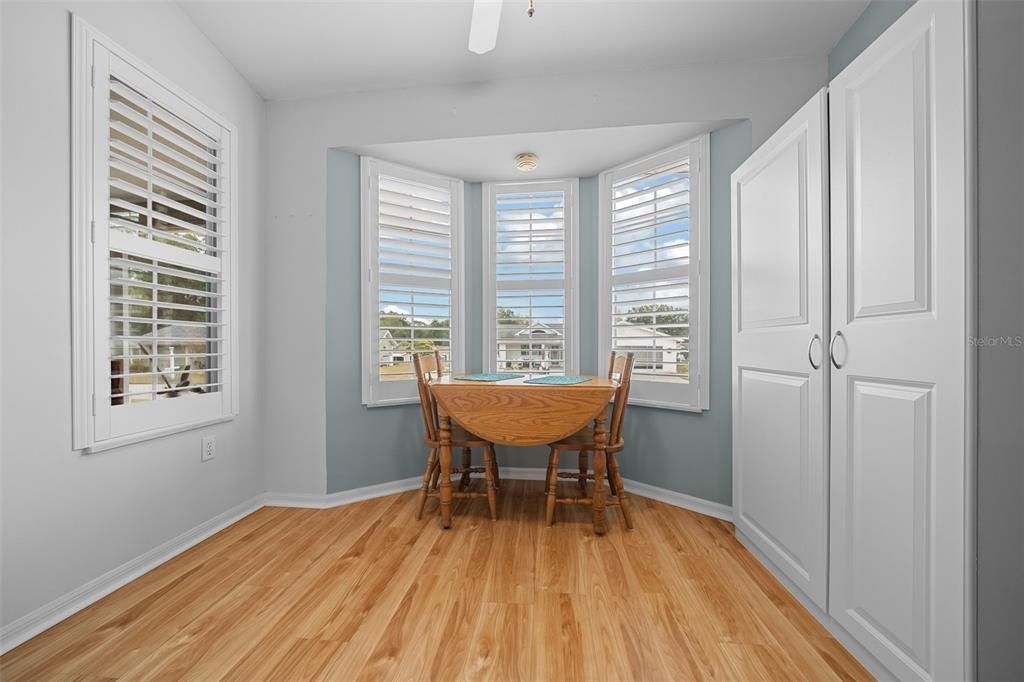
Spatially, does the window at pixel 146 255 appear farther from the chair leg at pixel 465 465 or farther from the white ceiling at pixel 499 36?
the chair leg at pixel 465 465

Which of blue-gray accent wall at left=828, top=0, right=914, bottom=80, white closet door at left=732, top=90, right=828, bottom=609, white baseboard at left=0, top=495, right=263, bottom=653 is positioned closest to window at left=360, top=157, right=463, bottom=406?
white baseboard at left=0, top=495, right=263, bottom=653

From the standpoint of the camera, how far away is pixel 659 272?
2.72 metres

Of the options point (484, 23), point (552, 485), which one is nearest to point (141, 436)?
point (552, 485)

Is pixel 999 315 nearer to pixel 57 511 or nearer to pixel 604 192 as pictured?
pixel 604 192

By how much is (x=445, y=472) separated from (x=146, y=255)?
1.59 meters

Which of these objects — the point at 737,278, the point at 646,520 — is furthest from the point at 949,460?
the point at 646,520

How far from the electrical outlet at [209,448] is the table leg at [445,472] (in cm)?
109

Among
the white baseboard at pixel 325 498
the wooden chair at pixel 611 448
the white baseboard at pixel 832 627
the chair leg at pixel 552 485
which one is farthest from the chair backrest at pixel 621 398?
the white baseboard at pixel 325 498

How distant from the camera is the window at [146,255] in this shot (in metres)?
1.62

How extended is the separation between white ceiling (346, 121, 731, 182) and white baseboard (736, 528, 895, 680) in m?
2.10

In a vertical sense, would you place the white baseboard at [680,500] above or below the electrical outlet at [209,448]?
below

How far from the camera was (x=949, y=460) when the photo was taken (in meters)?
1.04

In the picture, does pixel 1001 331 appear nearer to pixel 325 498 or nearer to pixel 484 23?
pixel 484 23

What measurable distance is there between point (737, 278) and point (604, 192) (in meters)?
1.21
